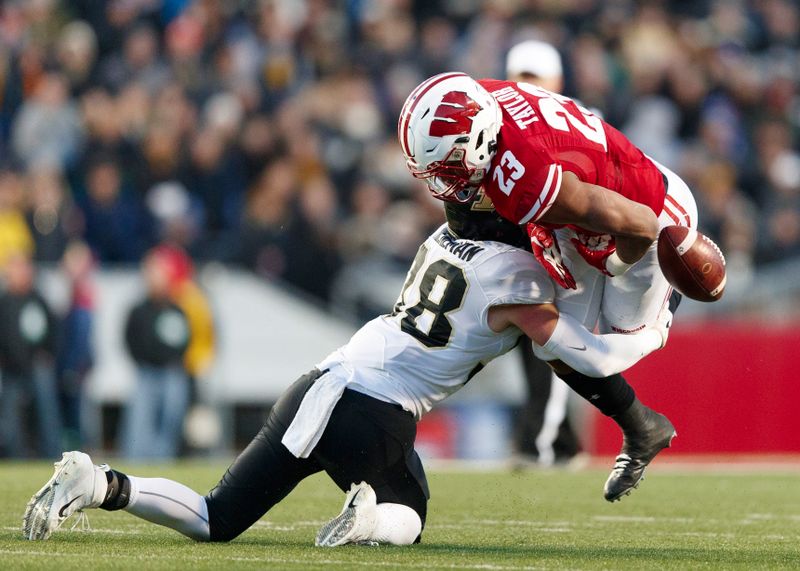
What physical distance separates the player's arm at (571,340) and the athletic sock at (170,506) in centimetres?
121

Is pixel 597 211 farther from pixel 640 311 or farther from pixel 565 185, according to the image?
pixel 640 311

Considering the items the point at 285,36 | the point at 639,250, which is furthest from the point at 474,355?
the point at 285,36

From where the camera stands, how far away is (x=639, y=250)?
16.6 ft

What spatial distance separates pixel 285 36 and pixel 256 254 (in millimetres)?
2898

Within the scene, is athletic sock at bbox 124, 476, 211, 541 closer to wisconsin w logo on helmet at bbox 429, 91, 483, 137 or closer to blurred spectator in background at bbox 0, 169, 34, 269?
wisconsin w logo on helmet at bbox 429, 91, 483, 137

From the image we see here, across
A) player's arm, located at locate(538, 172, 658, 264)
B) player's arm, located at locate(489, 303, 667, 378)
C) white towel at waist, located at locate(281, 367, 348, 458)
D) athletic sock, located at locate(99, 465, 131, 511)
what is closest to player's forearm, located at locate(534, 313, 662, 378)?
player's arm, located at locate(489, 303, 667, 378)

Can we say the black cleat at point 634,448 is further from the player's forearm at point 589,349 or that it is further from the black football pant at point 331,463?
the black football pant at point 331,463

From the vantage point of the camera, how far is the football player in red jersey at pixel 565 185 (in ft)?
15.7

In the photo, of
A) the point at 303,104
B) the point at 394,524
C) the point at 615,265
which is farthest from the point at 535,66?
the point at 303,104

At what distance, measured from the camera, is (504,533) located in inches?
226

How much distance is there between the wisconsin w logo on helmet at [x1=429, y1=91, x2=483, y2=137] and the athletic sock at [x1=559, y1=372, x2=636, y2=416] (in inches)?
45.5

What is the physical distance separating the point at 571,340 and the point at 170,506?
1.51 meters

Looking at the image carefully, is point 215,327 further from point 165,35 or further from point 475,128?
point 475,128

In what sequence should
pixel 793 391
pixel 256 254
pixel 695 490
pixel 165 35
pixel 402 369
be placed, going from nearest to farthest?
pixel 402 369 < pixel 695 490 < pixel 793 391 < pixel 256 254 < pixel 165 35
